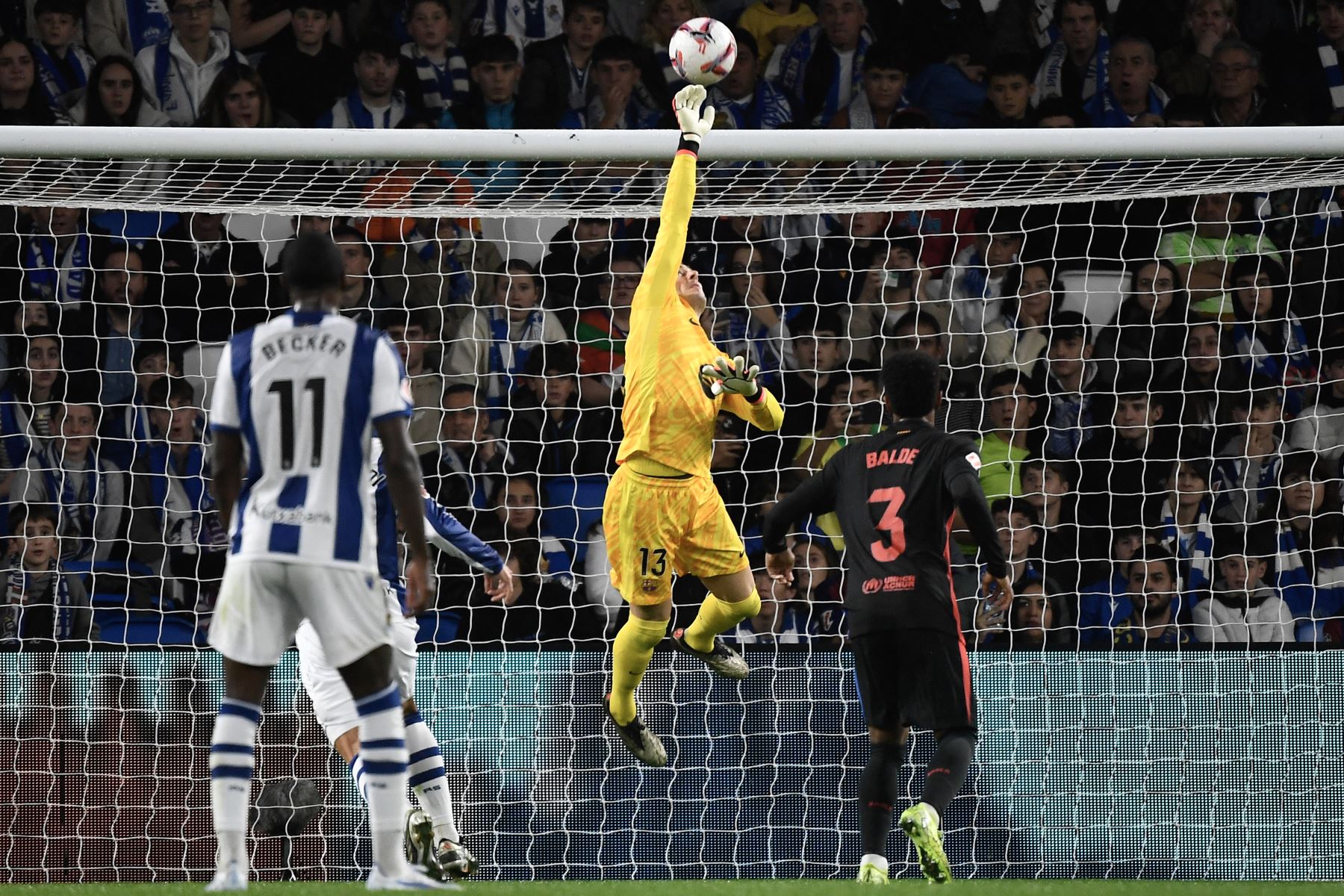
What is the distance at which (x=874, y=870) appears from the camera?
571 cm

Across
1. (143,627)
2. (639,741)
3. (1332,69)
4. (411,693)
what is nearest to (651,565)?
(639,741)

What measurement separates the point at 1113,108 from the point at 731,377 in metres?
4.90

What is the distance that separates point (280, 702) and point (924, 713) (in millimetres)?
3126

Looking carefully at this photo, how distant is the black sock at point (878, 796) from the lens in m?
5.78

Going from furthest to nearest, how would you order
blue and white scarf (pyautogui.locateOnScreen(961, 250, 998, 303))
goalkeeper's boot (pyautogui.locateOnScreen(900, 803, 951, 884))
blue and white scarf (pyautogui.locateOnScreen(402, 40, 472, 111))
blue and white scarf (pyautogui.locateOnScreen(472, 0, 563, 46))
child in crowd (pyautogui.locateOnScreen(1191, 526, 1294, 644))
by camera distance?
blue and white scarf (pyautogui.locateOnScreen(472, 0, 563, 46))
blue and white scarf (pyautogui.locateOnScreen(402, 40, 472, 111))
blue and white scarf (pyautogui.locateOnScreen(961, 250, 998, 303))
child in crowd (pyautogui.locateOnScreen(1191, 526, 1294, 644))
goalkeeper's boot (pyautogui.locateOnScreen(900, 803, 951, 884))

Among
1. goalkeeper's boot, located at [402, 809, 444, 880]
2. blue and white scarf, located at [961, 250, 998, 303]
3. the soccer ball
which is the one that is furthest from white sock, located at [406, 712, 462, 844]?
blue and white scarf, located at [961, 250, 998, 303]

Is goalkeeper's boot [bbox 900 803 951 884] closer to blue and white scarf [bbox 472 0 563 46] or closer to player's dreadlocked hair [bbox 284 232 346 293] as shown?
player's dreadlocked hair [bbox 284 232 346 293]

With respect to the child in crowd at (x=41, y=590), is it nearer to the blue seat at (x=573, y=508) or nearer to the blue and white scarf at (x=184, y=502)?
the blue and white scarf at (x=184, y=502)

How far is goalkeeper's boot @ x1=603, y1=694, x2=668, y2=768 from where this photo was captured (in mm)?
6969

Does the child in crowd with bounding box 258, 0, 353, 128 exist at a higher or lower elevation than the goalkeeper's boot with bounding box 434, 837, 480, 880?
higher

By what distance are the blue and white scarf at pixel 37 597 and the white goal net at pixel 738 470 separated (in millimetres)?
20

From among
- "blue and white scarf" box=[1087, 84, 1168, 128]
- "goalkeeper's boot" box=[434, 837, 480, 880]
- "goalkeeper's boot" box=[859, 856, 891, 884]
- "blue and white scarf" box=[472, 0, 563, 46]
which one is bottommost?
"goalkeeper's boot" box=[434, 837, 480, 880]

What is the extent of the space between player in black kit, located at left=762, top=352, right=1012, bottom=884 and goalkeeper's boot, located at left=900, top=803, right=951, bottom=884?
24mm

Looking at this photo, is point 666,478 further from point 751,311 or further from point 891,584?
point 751,311
